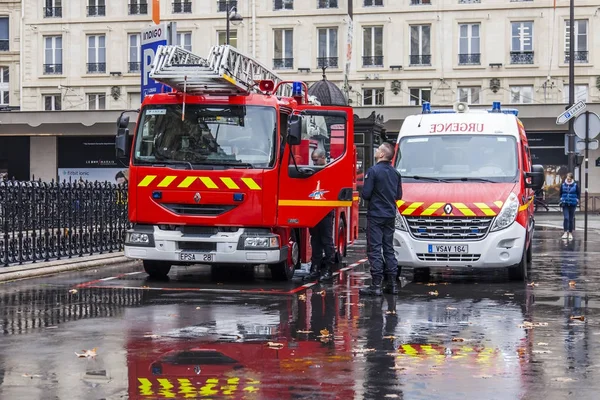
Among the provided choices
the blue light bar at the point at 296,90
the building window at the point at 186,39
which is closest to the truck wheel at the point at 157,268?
the blue light bar at the point at 296,90

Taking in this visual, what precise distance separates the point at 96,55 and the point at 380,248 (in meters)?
46.5

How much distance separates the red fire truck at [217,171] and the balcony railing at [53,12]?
44805 millimetres

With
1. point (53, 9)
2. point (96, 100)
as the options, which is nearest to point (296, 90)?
point (96, 100)

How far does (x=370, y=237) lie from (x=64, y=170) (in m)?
45.5

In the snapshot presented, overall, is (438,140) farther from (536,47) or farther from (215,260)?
(536,47)

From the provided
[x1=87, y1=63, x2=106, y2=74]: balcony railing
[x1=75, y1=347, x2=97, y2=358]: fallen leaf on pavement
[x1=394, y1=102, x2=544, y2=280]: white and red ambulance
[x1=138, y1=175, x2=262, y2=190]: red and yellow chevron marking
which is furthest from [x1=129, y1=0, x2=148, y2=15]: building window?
[x1=75, y1=347, x2=97, y2=358]: fallen leaf on pavement

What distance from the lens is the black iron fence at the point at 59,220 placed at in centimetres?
1736

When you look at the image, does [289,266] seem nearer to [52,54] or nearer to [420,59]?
[420,59]

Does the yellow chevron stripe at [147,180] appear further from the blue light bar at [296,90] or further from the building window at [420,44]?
the building window at [420,44]

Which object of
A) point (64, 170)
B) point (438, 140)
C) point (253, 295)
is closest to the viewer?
point (253, 295)

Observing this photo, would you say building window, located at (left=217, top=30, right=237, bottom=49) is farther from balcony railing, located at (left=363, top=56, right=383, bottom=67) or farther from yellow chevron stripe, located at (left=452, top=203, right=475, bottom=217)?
yellow chevron stripe, located at (left=452, top=203, right=475, bottom=217)

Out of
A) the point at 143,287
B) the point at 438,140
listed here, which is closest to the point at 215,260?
the point at 143,287

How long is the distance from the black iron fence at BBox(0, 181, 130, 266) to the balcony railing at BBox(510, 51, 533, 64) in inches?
1366

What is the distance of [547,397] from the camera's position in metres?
7.41
